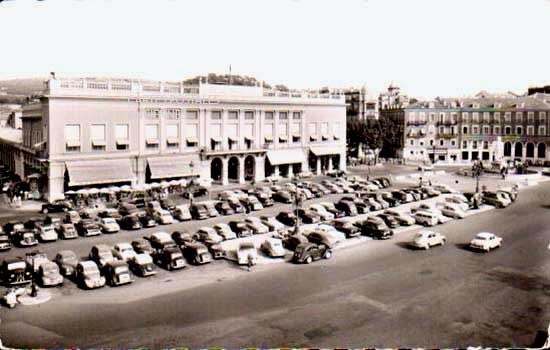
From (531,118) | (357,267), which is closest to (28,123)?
(357,267)

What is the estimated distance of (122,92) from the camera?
38719 mm

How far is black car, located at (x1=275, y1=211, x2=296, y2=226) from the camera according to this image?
3028 cm

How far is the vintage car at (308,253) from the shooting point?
22.4 meters

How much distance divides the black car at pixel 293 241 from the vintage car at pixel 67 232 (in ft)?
35.6

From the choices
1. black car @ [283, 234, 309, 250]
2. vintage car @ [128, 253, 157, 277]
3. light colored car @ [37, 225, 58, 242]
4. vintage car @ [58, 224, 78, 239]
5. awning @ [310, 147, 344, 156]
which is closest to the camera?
vintage car @ [128, 253, 157, 277]

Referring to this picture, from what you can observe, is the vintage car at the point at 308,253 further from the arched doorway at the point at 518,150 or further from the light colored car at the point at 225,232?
the arched doorway at the point at 518,150

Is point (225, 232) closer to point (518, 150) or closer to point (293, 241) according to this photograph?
point (293, 241)

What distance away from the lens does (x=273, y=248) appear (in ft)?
77.6

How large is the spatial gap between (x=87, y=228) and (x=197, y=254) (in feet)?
26.1

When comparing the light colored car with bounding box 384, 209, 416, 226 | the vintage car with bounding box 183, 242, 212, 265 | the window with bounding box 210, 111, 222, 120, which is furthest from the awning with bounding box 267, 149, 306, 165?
the vintage car with bounding box 183, 242, 212, 265

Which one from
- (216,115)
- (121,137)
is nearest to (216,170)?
(216,115)

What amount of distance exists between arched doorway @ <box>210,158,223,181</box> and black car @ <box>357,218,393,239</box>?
20.0 meters

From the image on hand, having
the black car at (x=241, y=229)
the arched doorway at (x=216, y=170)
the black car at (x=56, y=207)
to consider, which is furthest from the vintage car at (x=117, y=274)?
the arched doorway at (x=216, y=170)

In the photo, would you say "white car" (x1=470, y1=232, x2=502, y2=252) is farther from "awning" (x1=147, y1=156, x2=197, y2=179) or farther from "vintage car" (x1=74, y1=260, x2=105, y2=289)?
"awning" (x1=147, y1=156, x2=197, y2=179)
